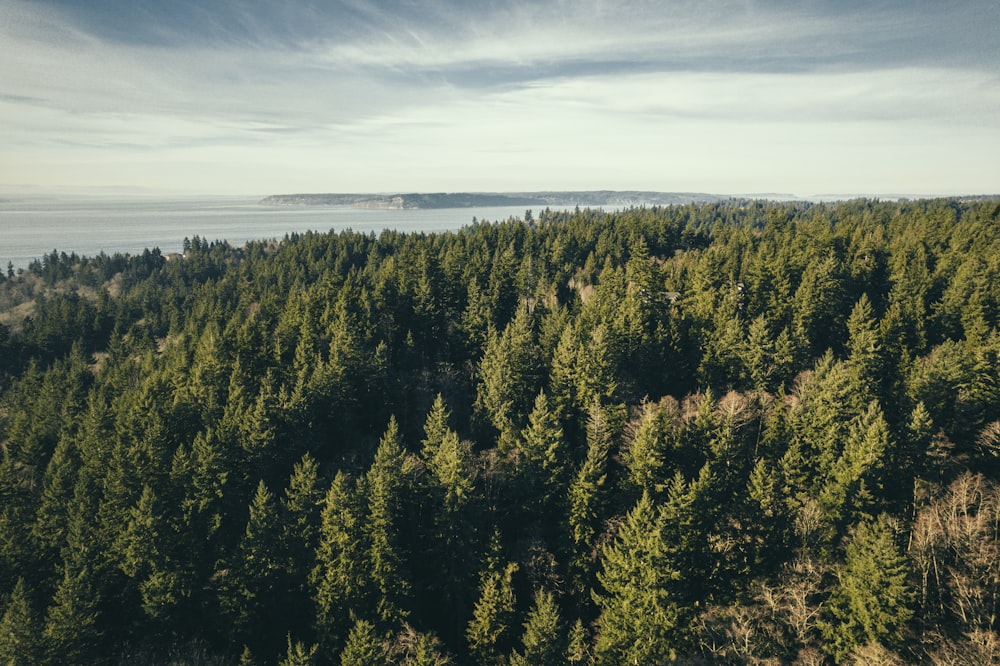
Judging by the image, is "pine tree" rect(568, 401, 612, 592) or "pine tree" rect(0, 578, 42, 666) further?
"pine tree" rect(568, 401, 612, 592)

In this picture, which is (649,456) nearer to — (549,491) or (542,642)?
(549,491)

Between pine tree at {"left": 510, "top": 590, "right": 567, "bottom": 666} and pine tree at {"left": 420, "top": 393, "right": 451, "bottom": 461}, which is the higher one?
pine tree at {"left": 420, "top": 393, "right": 451, "bottom": 461}

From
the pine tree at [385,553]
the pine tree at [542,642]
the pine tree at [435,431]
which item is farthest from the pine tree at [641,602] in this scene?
the pine tree at [435,431]

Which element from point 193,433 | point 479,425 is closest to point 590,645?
point 479,425

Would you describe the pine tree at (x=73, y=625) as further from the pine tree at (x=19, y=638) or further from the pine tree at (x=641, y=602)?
the pine tree at (x=641, y=602)

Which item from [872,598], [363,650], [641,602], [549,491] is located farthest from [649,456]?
[363,650]

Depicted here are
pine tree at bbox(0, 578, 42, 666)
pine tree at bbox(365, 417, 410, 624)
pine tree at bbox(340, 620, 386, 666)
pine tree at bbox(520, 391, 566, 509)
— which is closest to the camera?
pine tree at bbox(0, 578, 42, 666)

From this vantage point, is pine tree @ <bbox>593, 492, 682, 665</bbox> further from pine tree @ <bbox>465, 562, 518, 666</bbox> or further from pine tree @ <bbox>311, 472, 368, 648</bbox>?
pine tree @ <bbox>311, 472, 368, 648</bbox>

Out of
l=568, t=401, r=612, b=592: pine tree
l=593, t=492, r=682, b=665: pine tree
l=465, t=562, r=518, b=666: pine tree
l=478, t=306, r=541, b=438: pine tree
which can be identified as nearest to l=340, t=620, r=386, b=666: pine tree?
l=465, t=562, r=518, b=666: pine tree
